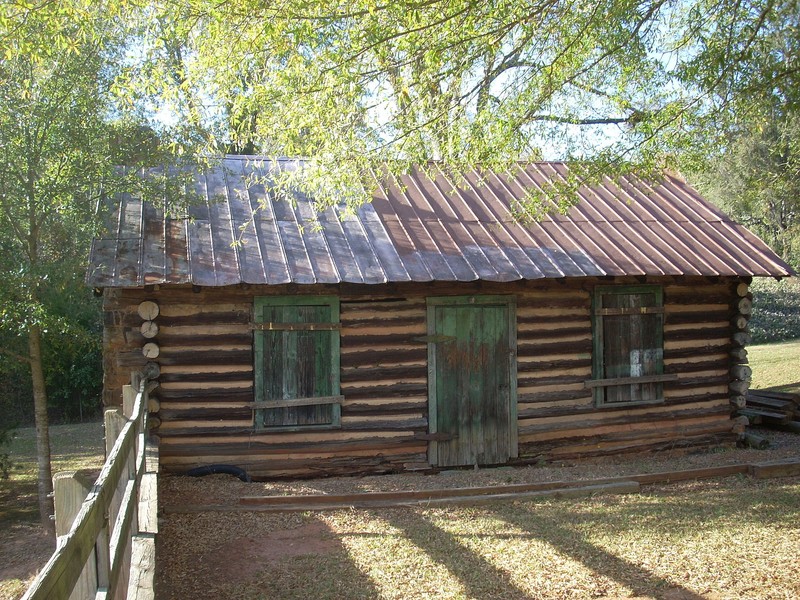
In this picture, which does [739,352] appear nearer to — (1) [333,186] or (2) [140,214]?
(1) [333,186]

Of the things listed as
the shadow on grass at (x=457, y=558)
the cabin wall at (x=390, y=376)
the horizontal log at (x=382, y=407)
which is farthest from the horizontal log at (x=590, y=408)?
the shadow on grass at (x=457, y=558)

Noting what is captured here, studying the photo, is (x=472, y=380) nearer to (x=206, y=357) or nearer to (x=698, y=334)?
(x=206, y=357)

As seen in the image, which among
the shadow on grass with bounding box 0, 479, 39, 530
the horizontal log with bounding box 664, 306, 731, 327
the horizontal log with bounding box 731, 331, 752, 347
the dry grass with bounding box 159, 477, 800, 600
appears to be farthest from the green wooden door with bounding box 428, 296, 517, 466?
the shadow on grass with bounding box 0, 479, 39, 530

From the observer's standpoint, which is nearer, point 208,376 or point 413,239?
point 208,376

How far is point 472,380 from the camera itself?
33.6 ft

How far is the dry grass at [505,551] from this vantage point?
5.64m

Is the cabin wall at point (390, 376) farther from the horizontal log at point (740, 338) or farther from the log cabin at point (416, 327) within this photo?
the horizontal log at point (740, 338)

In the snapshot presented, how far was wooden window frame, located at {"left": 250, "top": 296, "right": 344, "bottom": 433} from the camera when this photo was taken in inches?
371

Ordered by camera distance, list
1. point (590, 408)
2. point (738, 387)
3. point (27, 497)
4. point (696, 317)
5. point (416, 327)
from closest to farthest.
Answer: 1. point (416, 327)
2. point (590, 408)
3. point (696, 317)
4. point (738, 387)
5. point (27, 497)

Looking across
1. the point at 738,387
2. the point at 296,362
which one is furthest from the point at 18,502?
the point at 738,387

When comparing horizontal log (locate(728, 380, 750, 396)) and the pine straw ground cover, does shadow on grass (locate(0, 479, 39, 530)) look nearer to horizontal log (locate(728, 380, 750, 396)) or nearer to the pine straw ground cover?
the pine straw ground cover

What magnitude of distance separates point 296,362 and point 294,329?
43 centimetres

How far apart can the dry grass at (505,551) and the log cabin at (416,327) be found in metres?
2.14

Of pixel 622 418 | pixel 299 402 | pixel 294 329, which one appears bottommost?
pixel 622 418
